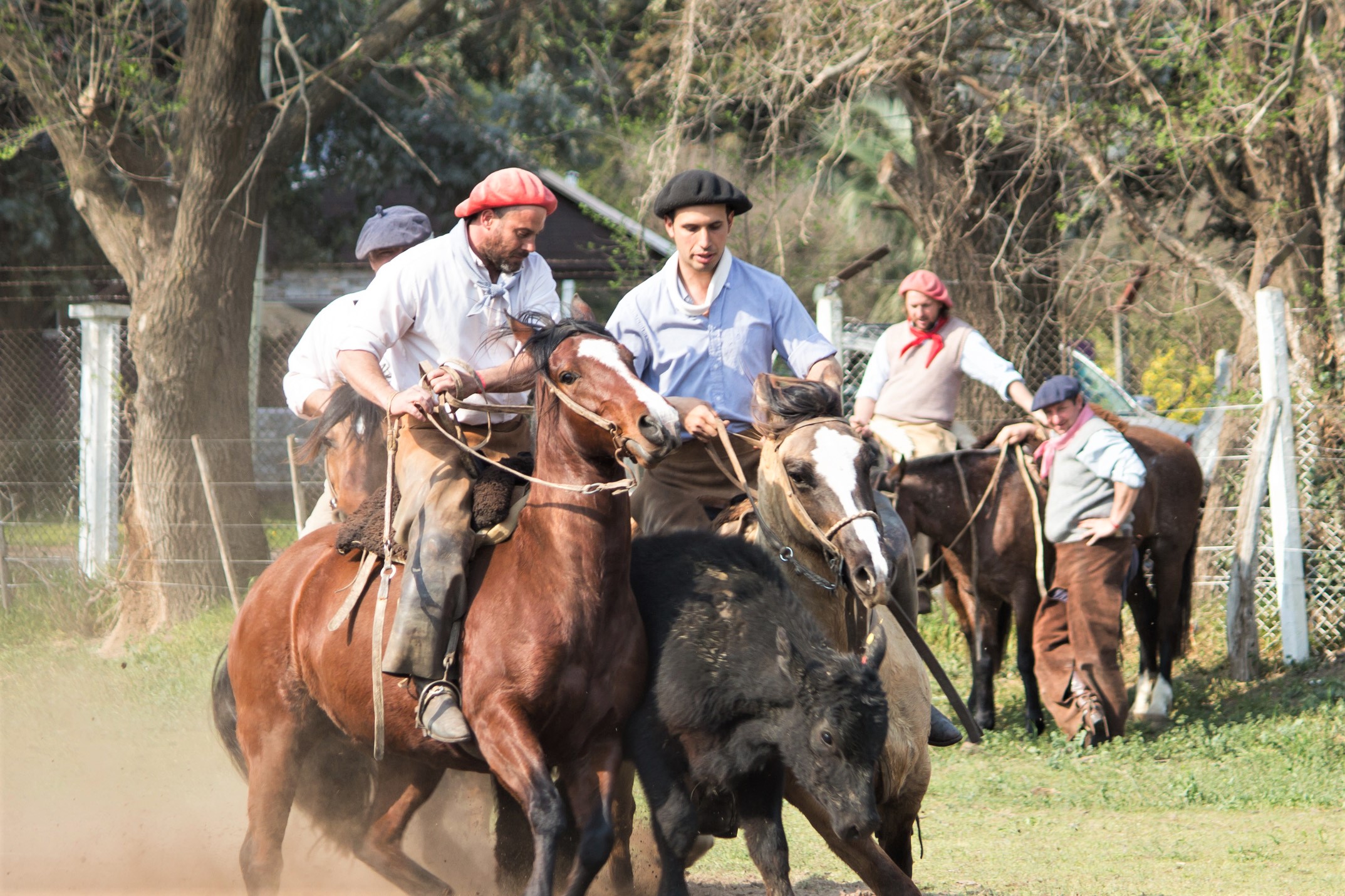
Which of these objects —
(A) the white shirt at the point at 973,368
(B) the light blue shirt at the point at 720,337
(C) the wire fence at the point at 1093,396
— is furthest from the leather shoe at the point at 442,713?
(C) the wire fence at the point at 1093,396

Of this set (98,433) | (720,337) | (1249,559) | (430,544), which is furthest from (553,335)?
(98,433)

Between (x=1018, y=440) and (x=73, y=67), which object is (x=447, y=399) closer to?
(x=1018, y=440)

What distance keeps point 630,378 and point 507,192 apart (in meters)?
1.00

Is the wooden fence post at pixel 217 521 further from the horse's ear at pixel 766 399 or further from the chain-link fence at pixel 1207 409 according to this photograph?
the horse's ear at pixel 766 399

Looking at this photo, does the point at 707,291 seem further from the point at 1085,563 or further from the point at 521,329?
the point at 1085,563

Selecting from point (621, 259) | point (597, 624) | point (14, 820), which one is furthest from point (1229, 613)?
point (621, 259)

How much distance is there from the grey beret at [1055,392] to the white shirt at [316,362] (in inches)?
168

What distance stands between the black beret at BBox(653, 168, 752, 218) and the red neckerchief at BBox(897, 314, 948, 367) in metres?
4.05

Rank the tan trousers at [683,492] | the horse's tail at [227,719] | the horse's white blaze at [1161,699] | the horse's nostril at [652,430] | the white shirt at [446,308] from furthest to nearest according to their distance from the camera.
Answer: the horse's white blaze at [1161,699], the horse's tail at [227,719], the tan trousers at [683,492], the white shirt at [446,308], the horse's nostril at [652,430]

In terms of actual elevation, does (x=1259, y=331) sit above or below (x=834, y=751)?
above

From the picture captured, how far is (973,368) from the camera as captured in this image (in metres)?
8.87

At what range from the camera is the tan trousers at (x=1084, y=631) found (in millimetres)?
8547

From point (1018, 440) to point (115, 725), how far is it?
6.06 meters

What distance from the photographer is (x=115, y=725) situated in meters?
8.67
